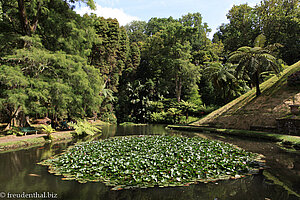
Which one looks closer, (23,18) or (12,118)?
(12,118)

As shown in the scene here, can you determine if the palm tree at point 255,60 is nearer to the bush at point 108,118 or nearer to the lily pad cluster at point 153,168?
the lily pad cluster at point 153,168

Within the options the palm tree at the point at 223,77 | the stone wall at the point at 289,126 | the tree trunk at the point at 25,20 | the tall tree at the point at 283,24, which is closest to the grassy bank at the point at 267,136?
the stone wall at the point at 289,126

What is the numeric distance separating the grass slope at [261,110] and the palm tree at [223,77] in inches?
208

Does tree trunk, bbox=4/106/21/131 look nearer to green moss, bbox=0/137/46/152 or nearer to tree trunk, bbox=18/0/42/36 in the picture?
green moss, bbox=0/137/46/152

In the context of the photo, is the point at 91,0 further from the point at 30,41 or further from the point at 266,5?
the point at 266,5

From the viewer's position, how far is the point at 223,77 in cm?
2322

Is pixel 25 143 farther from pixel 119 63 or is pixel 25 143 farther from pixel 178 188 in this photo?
pixel 119 63

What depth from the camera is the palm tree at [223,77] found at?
23.8 m

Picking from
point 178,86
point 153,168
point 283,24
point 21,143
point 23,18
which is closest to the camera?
point 153,168

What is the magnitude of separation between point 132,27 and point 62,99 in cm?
4718

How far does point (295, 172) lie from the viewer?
18.1ft

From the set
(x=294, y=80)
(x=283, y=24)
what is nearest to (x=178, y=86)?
(x=283, y=24)

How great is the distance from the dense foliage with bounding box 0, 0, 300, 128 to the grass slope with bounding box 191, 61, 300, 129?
1.85 m

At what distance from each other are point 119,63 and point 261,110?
23778 millimetres
